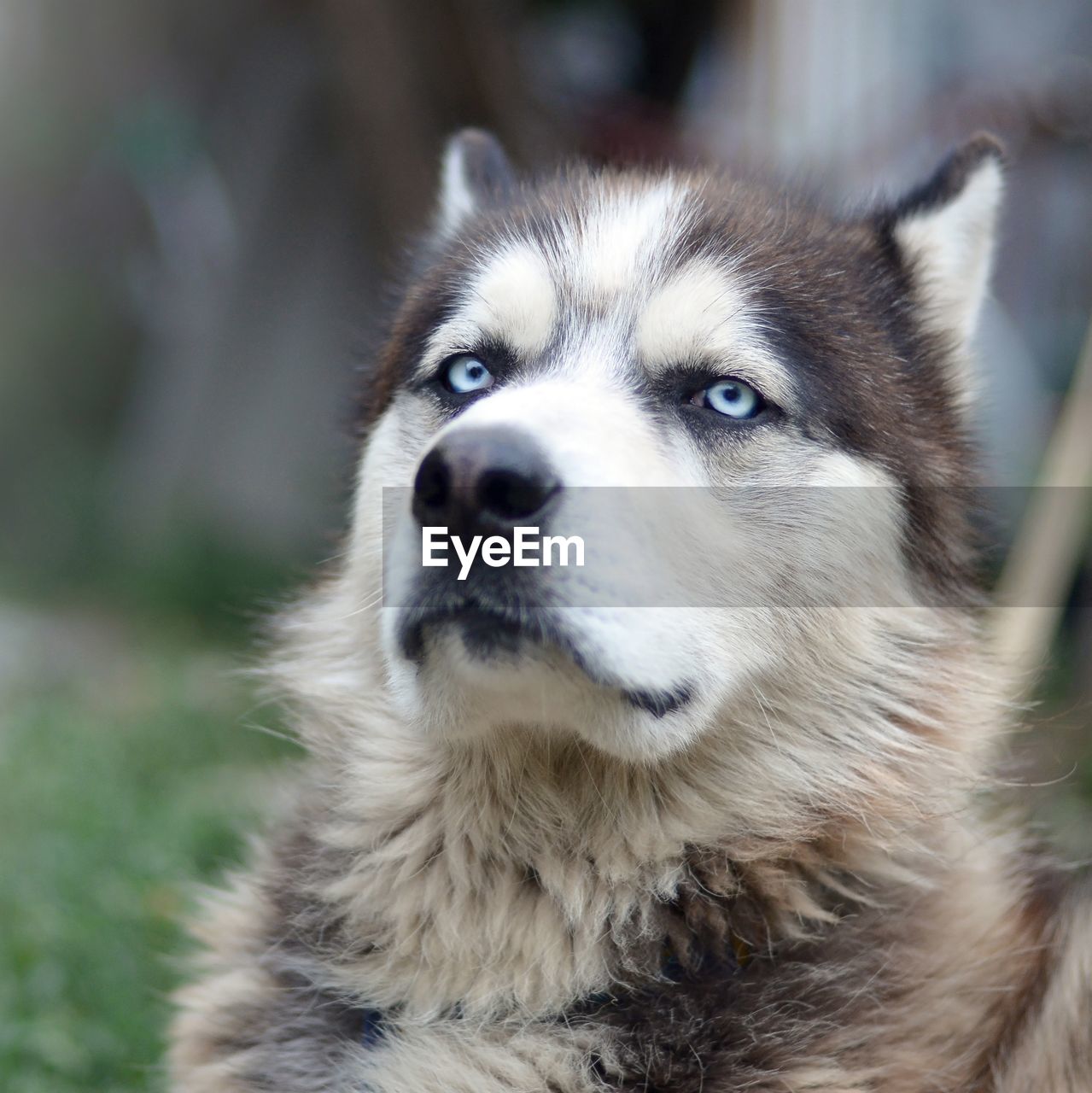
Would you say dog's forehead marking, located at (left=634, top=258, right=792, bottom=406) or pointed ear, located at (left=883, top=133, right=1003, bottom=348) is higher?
pointed ear, located at (left=883, top=133, right=1003, bottom=348)

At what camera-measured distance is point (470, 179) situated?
11.6 feet

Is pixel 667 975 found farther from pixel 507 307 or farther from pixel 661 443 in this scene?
pixel 507 307

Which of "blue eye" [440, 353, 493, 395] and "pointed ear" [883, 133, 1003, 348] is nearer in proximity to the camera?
"blue eye" [440, 353, 493, 395]

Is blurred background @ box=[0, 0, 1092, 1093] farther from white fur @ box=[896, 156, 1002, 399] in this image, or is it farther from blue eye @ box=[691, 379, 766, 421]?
blue eye @ box=[691, 379, 766, 421]

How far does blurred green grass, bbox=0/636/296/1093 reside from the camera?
344cm

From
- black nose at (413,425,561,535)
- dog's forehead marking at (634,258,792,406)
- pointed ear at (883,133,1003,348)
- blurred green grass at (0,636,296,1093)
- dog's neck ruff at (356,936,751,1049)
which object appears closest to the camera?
black nose at (413,425,561,535)

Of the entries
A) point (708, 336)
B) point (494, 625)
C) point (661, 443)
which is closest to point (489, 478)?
point (494, 625)

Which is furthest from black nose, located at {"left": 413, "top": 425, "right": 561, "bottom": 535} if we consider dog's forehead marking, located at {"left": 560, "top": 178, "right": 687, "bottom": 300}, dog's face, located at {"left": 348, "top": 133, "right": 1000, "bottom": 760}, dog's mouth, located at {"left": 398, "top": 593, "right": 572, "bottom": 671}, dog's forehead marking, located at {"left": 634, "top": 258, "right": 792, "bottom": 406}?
dog's forehead marking, located at {"left": 560, "top": 178, "right": 687, "bottom": 300}

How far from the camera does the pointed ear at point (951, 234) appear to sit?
3.03 metres

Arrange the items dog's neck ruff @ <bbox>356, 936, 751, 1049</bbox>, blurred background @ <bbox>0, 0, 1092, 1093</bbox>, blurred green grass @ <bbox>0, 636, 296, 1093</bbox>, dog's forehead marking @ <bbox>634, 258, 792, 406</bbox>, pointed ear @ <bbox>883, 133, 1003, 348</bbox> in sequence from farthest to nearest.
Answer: blurred background @ <bbox>0, 0, 1092, 1093</bbox> < blurred green grass @ <bbox>0, 636, 296, 1093</bbox> < pointed ear @ <bbox>883, 133, 1003, 348</bbox> < dog's forehead marking @ <bbox>634, 258, 792, 406</bbox> < dog's neck ruff @ <bbox>356, 936, 751, 1049</bbox>

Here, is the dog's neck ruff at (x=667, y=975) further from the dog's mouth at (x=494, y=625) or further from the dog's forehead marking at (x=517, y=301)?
the dog's forehead marking at (x=517, y=301)

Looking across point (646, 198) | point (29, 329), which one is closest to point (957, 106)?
point (646, 198)

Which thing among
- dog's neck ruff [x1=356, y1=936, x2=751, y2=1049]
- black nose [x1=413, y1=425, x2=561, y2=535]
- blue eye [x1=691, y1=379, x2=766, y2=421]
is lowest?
dog's neck ruff [x1=356, y1=936, x2=751, y2=1049]

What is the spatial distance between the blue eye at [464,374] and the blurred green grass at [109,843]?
1245mm
